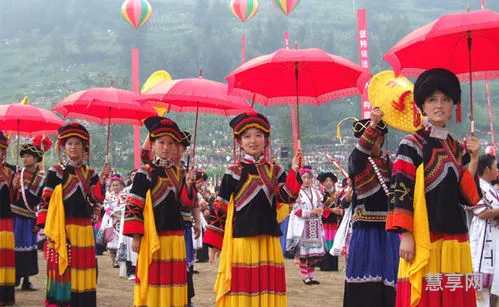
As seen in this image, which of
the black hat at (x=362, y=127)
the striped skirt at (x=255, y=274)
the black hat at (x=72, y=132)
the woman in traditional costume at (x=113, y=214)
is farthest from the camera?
the woman in traditional costume at (x=113, y=214)

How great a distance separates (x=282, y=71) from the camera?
7133 millimetres

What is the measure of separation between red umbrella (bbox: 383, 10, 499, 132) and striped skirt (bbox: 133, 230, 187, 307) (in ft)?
8.91

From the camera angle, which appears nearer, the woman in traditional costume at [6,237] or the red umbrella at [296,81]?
the red umbrella at [296,81]

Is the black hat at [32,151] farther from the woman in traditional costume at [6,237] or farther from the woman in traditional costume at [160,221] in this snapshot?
the woman in traditional costume at [160,221]

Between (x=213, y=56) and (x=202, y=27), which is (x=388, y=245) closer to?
(x=213, y=56)

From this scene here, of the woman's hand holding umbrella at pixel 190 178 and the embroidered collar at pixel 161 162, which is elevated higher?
the embroidered collar at pixel 161 162

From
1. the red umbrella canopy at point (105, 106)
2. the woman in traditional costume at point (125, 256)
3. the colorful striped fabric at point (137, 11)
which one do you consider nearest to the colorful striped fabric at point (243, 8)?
the colorful striped fabric at point (137, 11)

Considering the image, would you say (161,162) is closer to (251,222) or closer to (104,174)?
(104,174)

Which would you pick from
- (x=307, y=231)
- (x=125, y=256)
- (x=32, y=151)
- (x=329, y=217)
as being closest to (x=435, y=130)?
(x=32, y=151)

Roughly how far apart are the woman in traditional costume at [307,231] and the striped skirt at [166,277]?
5312mm

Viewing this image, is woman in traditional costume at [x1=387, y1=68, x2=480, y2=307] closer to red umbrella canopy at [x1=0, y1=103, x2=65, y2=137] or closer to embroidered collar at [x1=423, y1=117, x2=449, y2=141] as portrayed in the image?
embroidered collar at [x1=423, y1=117, x2=449, y2=141]

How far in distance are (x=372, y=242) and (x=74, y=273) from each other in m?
3.24

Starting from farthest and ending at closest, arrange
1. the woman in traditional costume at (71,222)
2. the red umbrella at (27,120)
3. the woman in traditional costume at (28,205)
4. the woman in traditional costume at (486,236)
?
the red umbrella at (27,120) < the woman in traditional costume at (28,205) < the woman in traditional costume at (71,222) < the woman in traditional costume at (486,236)

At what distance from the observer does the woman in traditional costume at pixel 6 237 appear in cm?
864
